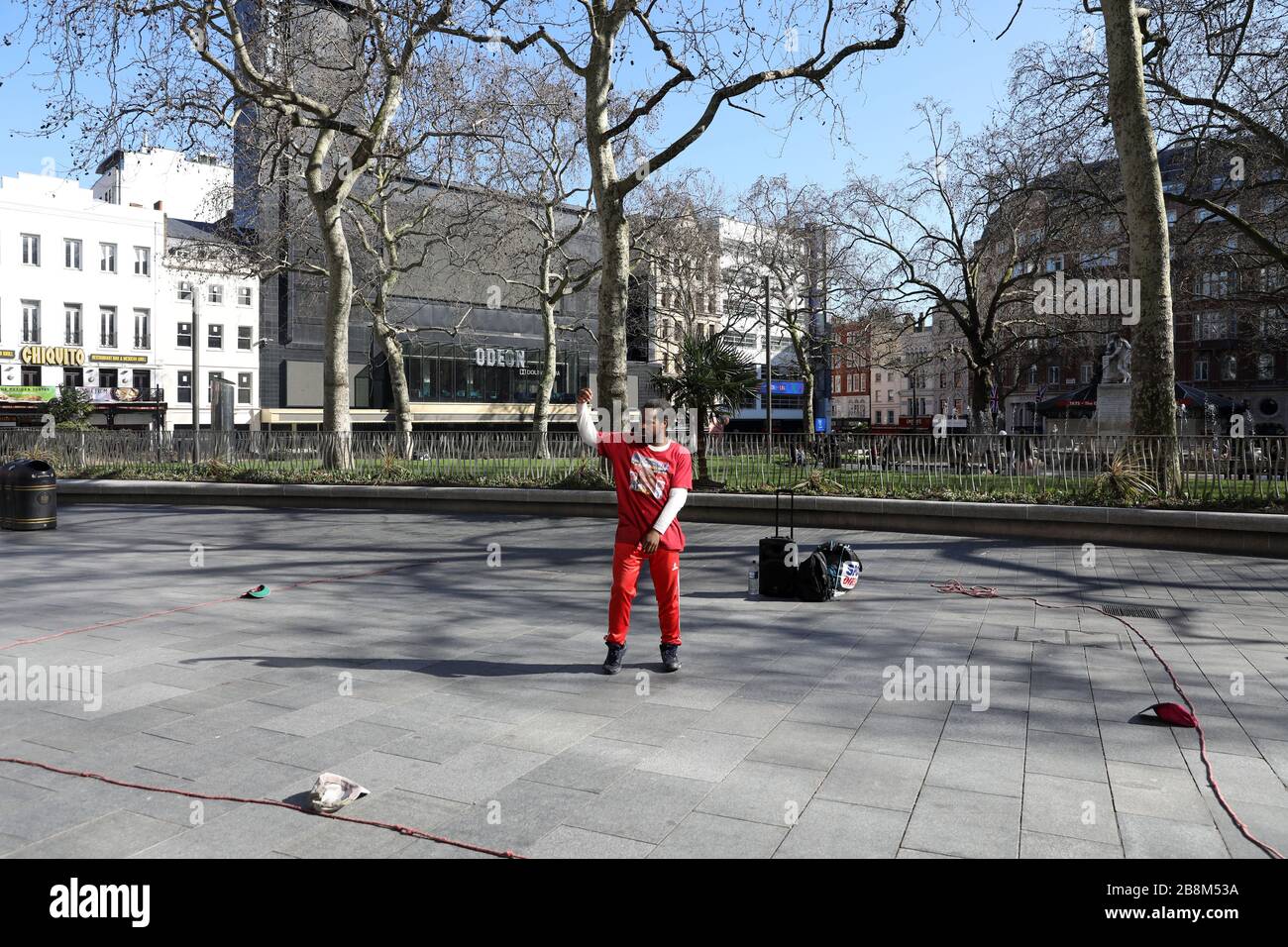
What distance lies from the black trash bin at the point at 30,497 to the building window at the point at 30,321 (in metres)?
33.7

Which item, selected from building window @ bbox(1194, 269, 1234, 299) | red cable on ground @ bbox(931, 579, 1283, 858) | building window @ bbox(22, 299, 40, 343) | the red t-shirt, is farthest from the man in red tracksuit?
building window @ bbox(22, 299, 40, 343)

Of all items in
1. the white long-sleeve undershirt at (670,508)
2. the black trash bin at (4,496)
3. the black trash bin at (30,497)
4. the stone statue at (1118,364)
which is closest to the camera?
the white long-sleeve undershirt at (670,508)

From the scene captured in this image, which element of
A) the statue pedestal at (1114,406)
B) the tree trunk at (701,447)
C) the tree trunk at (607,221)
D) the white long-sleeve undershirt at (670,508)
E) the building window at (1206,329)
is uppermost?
the building window at (1206,329)

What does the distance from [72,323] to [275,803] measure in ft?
161

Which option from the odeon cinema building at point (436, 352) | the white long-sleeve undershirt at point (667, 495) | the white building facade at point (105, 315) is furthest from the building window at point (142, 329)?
the white long-sleeve undershirt at point (667, 495)

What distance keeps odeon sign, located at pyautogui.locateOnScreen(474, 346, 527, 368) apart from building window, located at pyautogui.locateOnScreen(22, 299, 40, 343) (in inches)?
891

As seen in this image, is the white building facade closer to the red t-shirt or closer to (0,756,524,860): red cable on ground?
the red t-shirt

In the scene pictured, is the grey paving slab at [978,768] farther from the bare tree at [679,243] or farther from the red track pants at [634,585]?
the bare tree at [679,243]

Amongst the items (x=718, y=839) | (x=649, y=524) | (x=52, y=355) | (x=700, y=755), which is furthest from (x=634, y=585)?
(x=52, y=355)

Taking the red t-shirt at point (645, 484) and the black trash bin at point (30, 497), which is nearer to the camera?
the red t-shirt at point (645, 484)

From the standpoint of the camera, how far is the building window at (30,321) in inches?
1671

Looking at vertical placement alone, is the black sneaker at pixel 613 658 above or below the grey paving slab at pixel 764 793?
above
